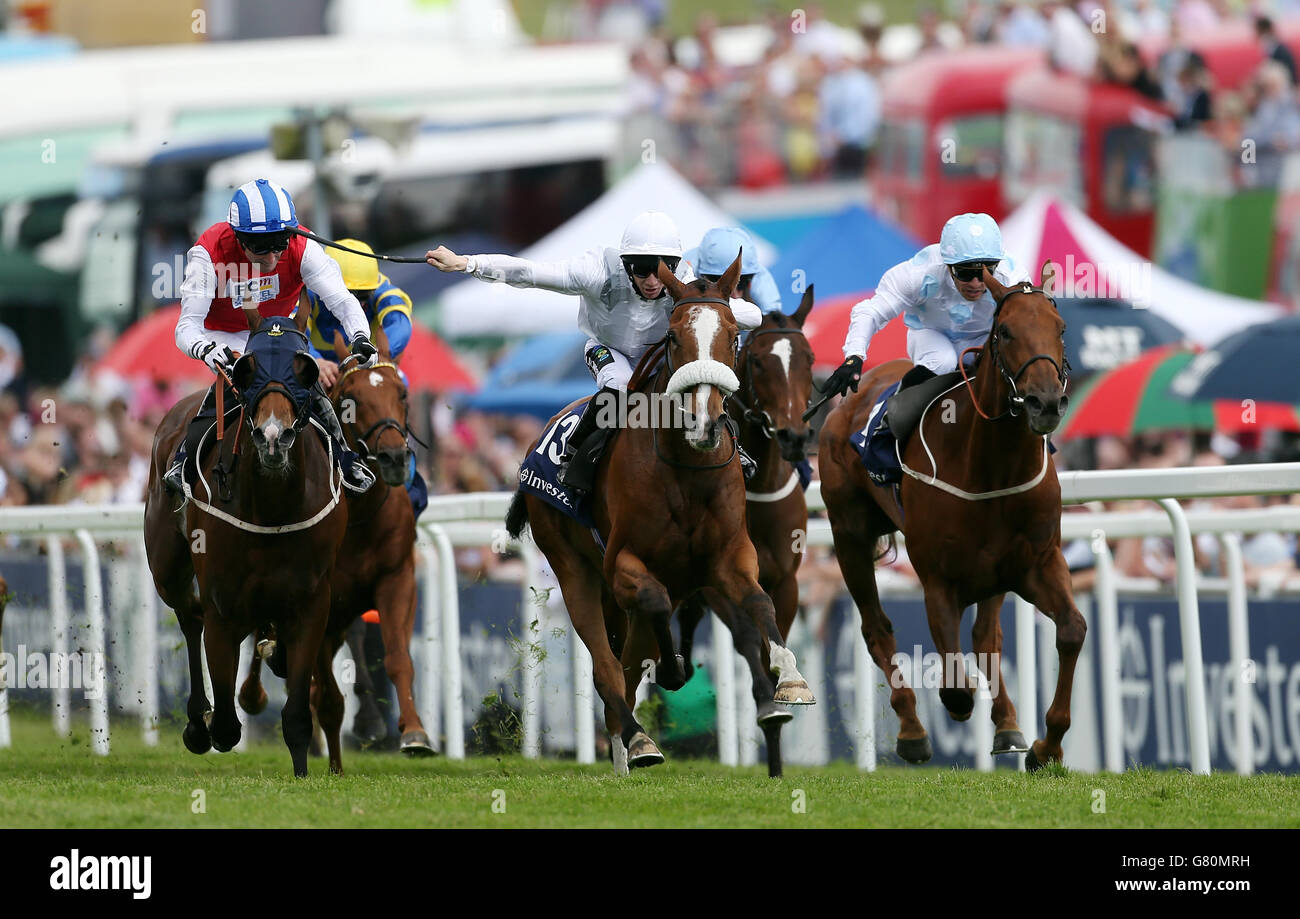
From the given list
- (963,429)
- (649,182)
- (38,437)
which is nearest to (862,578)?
(963,429)

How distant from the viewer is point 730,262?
960 cm

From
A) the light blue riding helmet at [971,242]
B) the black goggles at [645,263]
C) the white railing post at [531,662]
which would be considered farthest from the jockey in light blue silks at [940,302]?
the white railing post at [531,662]

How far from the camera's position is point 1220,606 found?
33.4 ft

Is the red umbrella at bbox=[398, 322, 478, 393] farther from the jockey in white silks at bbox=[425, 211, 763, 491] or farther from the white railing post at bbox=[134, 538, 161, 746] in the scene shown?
the jockey in white silks at bbox=[425, 211, 763, 491]

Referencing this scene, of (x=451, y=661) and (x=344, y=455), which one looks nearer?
(x=344, y=455)

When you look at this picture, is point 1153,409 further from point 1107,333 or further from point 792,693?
point 792,693

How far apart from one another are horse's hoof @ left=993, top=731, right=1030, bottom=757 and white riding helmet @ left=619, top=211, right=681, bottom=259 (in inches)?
89.3

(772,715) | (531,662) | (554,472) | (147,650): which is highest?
(554,472)

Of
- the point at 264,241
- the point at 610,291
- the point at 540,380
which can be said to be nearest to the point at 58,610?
the point at 264,241

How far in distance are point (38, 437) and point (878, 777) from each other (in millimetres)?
11128

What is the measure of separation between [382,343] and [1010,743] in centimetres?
336

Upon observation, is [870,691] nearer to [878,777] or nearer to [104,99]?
[878,777]

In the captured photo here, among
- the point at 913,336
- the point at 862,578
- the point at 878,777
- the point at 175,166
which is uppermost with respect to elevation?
the point at 175,166

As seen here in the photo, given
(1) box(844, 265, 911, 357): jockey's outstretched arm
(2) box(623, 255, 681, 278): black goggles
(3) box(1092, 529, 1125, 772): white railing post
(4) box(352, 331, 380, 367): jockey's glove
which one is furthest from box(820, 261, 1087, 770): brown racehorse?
(4) box(352, 331, 380, 367): jockey's glove
